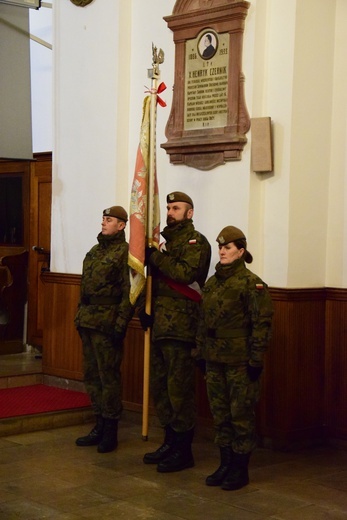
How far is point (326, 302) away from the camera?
6.36m

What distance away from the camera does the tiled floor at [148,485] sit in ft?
15.6

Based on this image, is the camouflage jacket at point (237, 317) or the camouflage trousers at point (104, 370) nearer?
the camouflage jacket at point (237, 317)

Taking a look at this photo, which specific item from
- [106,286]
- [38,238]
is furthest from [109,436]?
[38,238]

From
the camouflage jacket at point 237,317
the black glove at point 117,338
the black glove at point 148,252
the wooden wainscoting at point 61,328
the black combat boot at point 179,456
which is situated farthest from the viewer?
the wooden wainscoting at point 61,328

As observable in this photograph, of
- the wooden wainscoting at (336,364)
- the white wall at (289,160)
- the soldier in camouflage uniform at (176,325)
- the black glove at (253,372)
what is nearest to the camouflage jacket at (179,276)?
the soldier in camouflage uniform at (176,325)

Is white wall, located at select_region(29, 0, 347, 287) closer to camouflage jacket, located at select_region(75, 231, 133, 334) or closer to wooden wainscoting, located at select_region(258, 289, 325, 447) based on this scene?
wooden wainscoting, located at select_region(258, 289, 325, 447)

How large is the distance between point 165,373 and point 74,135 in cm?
272

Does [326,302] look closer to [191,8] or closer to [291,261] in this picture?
[291,261]

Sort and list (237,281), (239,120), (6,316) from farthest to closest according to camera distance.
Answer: (6,316) → (239,120) → (237,281)

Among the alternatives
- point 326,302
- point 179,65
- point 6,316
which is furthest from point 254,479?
point 6,316

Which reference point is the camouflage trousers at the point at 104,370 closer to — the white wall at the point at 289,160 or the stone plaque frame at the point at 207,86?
the white wall at the point at 289,160

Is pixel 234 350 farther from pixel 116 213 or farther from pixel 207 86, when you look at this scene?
pixel 207 86

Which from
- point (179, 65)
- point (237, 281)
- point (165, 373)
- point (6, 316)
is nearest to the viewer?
point (237, 281)

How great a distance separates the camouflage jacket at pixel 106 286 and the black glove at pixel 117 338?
0.04 m
